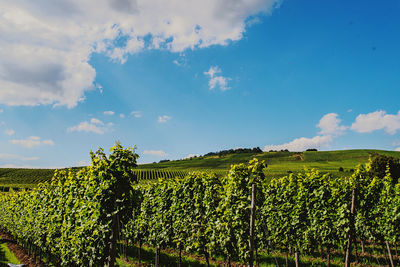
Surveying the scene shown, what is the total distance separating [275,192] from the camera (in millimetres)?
12188

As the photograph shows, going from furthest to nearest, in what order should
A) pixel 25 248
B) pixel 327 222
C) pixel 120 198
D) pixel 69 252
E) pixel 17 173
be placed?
pixel 17 173 → pixel 25 248 → pixel 327 222 → pixel 69 252 → pixel 120 198

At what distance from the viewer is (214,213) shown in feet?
31.4

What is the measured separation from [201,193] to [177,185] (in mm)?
1563

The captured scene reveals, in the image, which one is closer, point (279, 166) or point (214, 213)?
point (214, 213)

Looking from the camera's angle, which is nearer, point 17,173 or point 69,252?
point 69,252

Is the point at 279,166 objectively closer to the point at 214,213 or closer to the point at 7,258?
the point at 214,213

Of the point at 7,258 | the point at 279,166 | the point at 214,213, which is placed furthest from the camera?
the point at 279,166

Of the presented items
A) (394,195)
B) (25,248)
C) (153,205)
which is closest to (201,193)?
(153,205)

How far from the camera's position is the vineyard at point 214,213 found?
645 centimetres

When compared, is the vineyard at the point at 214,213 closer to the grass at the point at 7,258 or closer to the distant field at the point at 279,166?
the grass at the point at 7,258

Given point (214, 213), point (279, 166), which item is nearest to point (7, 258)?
point (214, 213)

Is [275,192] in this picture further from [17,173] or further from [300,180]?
[17,173]

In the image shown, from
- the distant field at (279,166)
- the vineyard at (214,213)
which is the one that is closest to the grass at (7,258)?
the vineyard at (214,213)

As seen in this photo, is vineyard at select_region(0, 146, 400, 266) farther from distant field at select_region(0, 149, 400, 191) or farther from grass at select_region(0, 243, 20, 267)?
distant field at select_region(0, 149, 400, 191)
